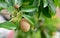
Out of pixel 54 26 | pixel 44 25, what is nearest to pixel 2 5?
pixel 44 25

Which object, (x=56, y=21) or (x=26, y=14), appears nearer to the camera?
(x=26, y=14)

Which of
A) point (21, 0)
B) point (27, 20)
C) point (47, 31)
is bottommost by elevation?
point (47, 31)

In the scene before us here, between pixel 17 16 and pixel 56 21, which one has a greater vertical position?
pixel 17 16

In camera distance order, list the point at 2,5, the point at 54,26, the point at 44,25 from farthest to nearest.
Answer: the point at 54,26 < the point at 44,25 < the point at 2,5

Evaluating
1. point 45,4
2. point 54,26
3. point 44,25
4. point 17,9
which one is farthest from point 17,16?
point 54,26

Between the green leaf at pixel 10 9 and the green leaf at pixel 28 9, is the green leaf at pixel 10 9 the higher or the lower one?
the higher one

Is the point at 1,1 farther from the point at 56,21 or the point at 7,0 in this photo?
the point at 56,21

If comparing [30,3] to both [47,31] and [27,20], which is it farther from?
[47,31]

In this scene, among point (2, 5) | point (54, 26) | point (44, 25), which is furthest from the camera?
point (54, 26)

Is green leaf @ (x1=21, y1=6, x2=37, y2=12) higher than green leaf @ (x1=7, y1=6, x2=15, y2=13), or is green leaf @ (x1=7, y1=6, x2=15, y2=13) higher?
green leaf @ (x1=7, y1=6, x2=15, y2=13)
